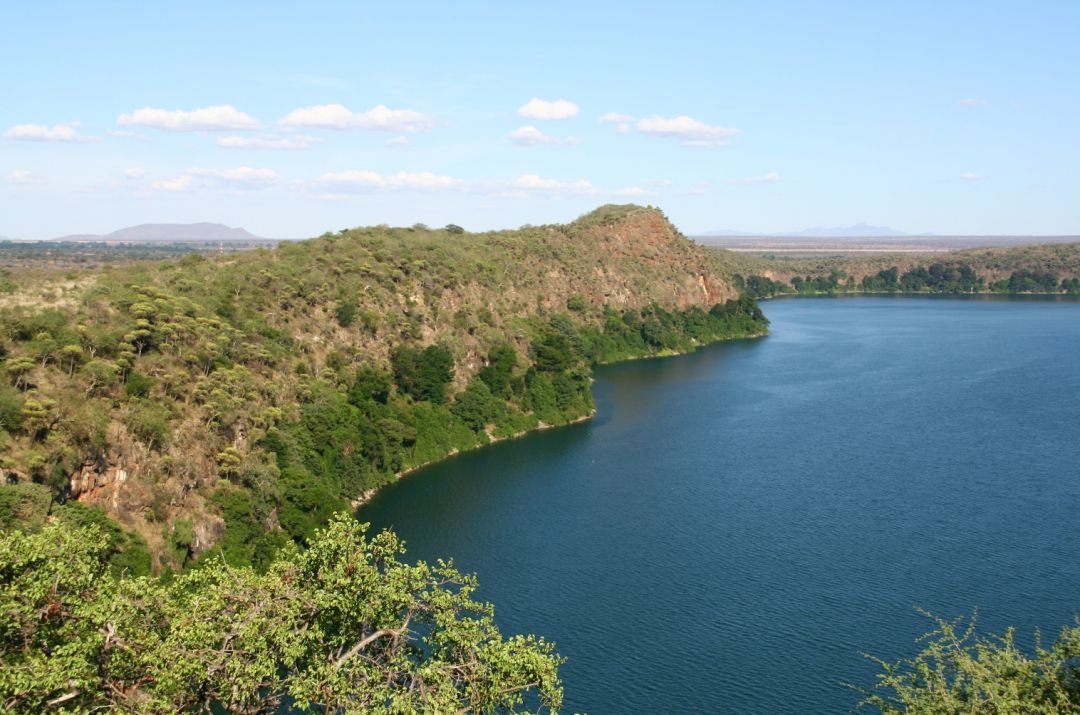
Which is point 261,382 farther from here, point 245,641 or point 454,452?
point 245,641

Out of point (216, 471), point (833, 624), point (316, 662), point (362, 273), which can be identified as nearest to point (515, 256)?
point (362, 273)

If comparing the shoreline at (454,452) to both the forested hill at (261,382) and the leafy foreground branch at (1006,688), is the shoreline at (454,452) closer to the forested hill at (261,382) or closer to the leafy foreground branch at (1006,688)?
the forested hill at (261,382)

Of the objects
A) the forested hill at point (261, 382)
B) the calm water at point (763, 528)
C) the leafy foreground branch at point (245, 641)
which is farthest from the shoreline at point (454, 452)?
the leafy foreground branch at point (245, 641)

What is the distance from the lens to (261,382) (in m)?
61.4

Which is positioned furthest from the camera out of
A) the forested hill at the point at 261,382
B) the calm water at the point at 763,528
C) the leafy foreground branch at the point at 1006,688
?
the forested hill at the point at 261,382

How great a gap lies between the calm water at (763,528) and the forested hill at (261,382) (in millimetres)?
5816

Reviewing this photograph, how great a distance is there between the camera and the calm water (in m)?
39.8

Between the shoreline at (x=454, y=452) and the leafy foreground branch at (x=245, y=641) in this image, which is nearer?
the leafy foreground branch at (x=245, y=641)

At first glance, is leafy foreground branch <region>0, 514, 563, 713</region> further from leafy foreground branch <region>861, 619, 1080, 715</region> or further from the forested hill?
the forested hill

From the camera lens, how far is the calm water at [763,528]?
39750mm

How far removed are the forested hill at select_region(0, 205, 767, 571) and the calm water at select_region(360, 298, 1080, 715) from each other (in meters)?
5.82

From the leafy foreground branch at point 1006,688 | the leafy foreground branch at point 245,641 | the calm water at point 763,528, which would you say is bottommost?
the calm water at point 763,528

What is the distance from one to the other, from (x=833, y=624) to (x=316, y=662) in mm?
28494

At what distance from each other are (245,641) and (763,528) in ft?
129
